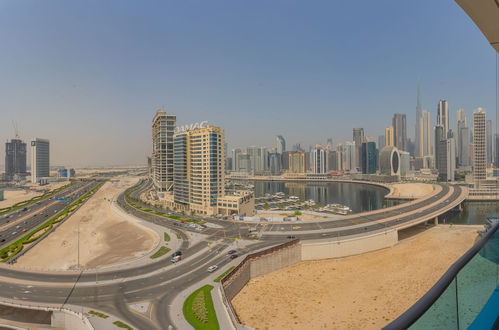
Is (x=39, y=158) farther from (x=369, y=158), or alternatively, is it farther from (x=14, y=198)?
(x=369, y=158)

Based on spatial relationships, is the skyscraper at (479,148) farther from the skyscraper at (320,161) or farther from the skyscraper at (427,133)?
the skyscraper at (427,133)

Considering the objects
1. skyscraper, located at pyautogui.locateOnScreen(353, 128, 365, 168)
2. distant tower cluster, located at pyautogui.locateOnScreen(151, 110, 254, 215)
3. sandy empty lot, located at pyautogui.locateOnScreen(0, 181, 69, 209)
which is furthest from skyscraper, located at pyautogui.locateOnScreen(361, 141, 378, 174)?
sandy empty lot, located at pyautogui.locateOnScreen(0, 181, 69, 209)

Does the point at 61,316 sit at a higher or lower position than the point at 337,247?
lower

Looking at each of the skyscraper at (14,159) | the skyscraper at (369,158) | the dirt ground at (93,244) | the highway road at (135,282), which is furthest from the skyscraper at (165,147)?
the skyscraper at (369,158)

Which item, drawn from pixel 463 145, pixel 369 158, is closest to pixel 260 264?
pixel 369 158

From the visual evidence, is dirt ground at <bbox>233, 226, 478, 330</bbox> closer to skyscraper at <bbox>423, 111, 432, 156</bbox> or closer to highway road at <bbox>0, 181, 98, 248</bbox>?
highway road at <bbox>0, 181, 98, 248</bbox>

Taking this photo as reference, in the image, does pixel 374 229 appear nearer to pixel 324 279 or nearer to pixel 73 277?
pixel 324 279

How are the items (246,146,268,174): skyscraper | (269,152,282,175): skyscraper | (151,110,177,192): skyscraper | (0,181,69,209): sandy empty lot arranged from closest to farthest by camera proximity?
(151,110,177,192): skyscraper → (0,181,69,209): sandy empty lot → (269,152,282,175): skyscraper → (246,146,268,174): skyscraper
